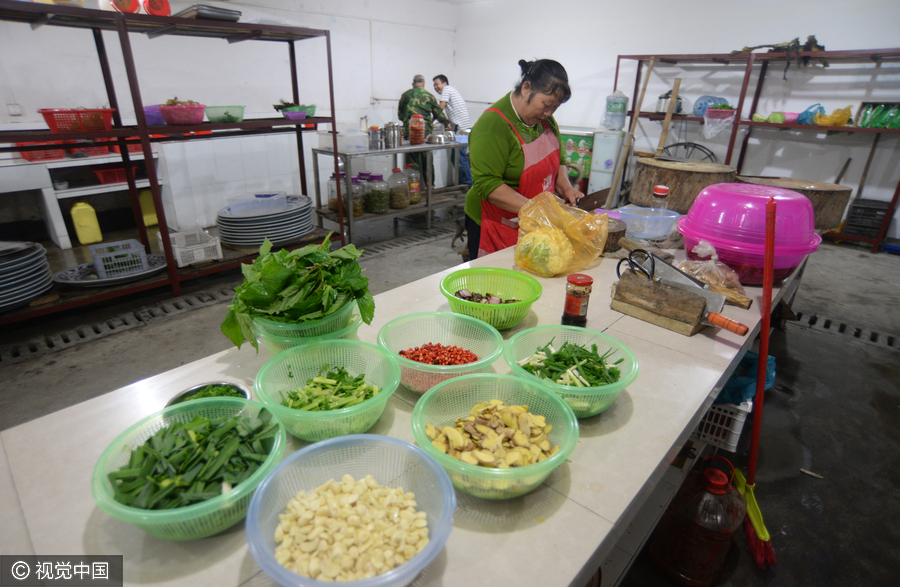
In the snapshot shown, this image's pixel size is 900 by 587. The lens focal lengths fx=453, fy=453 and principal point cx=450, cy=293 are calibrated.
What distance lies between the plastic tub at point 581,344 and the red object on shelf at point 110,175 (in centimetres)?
505

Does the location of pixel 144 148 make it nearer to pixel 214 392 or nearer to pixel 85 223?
pixel 85 223

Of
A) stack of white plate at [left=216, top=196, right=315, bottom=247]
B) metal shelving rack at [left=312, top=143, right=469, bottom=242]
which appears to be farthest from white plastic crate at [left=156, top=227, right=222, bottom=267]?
metal shelving rack at [left=312, top=143, right=469, bottom=242]

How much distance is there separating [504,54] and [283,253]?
7.87 m

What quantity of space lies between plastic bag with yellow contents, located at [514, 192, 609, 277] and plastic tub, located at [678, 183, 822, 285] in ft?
1.33

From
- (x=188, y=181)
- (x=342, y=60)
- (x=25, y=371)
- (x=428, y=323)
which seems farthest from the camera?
(x=342, y=60)

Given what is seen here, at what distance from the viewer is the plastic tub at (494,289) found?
58.2 inches

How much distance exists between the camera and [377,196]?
5.28m

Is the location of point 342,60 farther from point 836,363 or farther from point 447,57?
point 836,363

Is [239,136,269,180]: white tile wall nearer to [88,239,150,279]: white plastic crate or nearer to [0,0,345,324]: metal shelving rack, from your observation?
[0,0,345,324]: metal shelving rack

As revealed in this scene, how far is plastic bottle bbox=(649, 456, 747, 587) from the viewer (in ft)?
5.09

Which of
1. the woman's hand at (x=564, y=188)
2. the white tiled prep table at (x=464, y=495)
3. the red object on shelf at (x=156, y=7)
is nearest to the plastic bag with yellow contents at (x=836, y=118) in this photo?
the woman's hand at (x=564, y=188)

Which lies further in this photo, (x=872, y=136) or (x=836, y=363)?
(x=872, y=136)

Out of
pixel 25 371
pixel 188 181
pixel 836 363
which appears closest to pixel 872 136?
pixel 836 363

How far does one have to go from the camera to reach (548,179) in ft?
8.63
